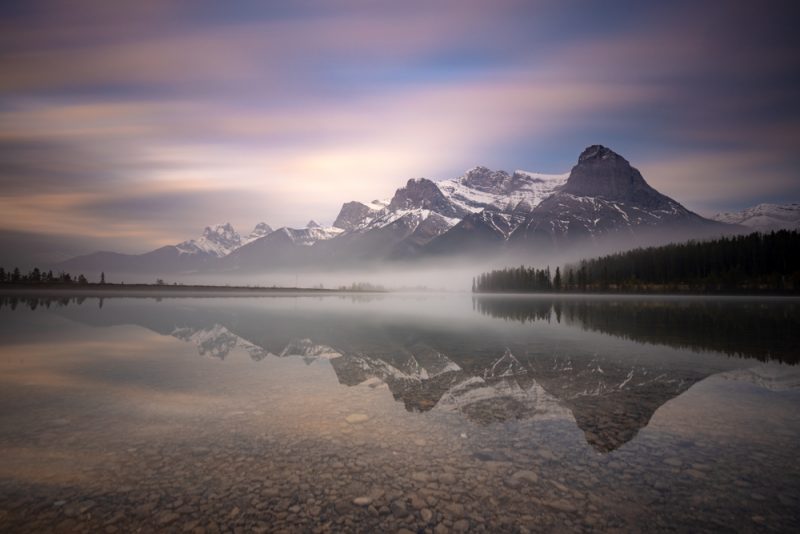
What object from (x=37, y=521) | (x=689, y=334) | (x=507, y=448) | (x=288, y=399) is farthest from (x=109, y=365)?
(x=689, y=334)

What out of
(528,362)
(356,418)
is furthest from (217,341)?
(528,362)

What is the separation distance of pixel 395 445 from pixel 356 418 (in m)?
2.88

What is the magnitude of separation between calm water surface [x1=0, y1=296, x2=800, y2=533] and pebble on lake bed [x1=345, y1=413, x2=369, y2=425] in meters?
0.07

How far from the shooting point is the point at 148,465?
10289mm

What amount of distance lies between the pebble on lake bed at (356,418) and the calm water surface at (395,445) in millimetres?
73

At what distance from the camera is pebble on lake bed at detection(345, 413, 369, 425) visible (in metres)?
14.2

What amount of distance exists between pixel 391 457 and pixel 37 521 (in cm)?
760

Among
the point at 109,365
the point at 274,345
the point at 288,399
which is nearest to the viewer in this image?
the point at 288,399

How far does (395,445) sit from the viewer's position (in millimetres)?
12062

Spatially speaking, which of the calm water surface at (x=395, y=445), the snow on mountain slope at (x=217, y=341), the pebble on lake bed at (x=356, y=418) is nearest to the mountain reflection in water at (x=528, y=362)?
the snow on mountain slope at (x=217, y=341)

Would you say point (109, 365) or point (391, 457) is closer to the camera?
point (391, 457)

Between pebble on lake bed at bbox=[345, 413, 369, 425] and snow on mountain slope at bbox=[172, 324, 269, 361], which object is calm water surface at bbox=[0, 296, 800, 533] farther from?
snow on mountain slope at bbox=[172, 324, 269, 361]

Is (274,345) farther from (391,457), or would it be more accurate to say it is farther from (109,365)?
(391,457)

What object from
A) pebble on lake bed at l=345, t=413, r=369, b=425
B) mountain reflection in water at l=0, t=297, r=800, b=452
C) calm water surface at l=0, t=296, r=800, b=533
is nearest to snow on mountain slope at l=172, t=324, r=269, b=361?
mountain reflection in water at l=0, t=297, r=800, b=452
